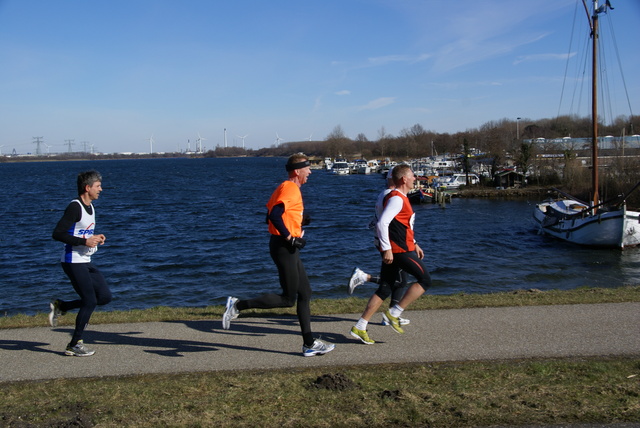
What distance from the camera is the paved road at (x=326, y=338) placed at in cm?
582

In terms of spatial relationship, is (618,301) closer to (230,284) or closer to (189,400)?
(189,400)

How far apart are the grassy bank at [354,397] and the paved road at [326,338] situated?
315 mm

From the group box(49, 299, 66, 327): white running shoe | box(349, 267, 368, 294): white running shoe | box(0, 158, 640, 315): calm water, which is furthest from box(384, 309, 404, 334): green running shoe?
box(0, 158, 640, 315): calm water

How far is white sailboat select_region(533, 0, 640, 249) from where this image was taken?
2889cm

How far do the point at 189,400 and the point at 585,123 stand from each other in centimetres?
14550

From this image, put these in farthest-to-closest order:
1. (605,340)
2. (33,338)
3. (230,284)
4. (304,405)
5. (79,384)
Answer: (230,284) → (33,338) → (605,340) → (79,384) → (304,405)

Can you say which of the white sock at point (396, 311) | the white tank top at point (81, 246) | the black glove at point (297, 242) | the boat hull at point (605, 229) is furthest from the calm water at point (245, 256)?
the black glove at point (297, 242)

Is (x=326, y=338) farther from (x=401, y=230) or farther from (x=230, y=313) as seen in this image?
(x=401, y=230)

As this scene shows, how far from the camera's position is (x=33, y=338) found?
22.9 ft

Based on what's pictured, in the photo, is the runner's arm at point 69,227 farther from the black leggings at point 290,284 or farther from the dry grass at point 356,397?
the black leggings at point 290,284

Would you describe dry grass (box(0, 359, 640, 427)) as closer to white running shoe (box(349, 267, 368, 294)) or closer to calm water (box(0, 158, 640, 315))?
white running shoe (box(349, 267, 368, 294))

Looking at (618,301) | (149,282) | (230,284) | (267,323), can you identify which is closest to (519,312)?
(618,301)

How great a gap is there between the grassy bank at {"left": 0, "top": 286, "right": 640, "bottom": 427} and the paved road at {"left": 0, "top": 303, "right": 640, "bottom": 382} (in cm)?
32

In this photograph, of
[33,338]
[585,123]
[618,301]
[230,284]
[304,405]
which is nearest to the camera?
[304,405]
